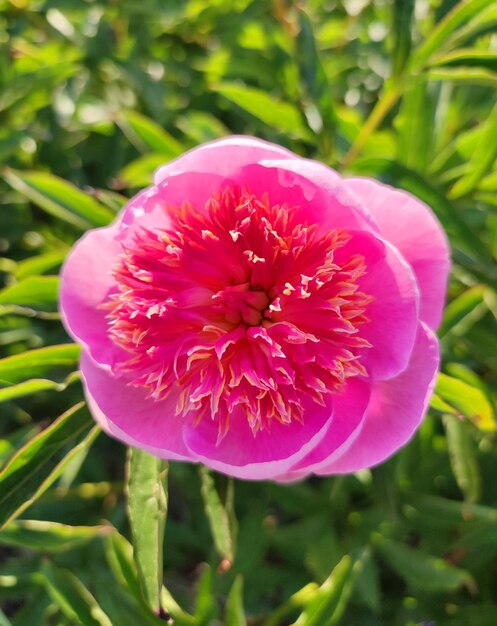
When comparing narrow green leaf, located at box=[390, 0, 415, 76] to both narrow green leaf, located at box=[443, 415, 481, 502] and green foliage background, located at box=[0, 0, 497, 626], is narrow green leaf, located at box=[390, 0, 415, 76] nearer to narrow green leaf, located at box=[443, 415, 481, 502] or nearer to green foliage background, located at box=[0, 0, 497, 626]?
green foliage background, located at box=[0, 0, 497, 626]

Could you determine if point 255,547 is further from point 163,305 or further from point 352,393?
point 163,305

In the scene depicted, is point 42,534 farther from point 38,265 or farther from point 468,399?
point 468,399

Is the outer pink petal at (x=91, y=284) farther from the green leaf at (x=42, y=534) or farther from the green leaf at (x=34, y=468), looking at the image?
the green leaf at (x=42, y=534)

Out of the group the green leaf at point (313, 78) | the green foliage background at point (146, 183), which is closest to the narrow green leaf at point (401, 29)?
the green foliage background at point (146, 183)

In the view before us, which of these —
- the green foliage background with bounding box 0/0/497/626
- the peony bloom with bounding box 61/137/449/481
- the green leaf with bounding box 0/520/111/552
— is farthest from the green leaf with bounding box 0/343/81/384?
the green leaf with bounding box 0/520/111/552

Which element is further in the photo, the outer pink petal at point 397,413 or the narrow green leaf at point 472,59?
the narrow green leaf at point 472,59
